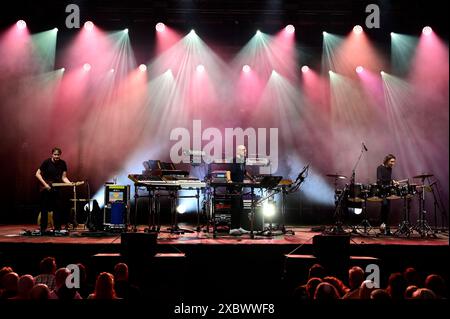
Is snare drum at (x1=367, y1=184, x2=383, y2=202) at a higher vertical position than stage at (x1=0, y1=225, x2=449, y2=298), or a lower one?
higher

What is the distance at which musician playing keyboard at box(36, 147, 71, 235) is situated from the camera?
9016 millimetres

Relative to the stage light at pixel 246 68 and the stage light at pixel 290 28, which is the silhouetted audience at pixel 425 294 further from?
the stage light at pixel 246 68

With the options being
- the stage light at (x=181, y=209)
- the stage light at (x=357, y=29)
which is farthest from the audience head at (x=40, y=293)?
the stage light at (x=357, y=29)

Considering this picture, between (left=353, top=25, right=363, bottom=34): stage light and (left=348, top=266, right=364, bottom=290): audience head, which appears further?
(left=353, top=25, right=363, bottom=34): stage light

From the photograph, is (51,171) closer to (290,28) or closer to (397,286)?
(397,286)

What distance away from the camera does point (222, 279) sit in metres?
7.12

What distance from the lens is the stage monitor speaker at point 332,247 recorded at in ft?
19.9

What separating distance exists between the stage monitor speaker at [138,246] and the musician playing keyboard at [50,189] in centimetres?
350

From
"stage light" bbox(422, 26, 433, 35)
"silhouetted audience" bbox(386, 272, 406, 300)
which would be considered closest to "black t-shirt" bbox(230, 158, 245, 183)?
"silhouetted audience" bbox(386, 272, 406, 300)

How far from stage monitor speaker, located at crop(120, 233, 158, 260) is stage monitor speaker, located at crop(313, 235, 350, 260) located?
7.11ft

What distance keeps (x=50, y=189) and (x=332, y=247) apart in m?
5.61

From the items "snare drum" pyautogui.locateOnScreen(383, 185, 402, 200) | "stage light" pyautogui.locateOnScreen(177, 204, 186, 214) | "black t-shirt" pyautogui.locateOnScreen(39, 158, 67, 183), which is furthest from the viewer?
"stage light" pyautogui.locateOnScreen(177, 204, 186, 214)

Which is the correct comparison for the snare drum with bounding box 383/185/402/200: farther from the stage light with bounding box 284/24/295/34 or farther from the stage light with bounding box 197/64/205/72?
the stage light with bounding box 197/64/205/72
